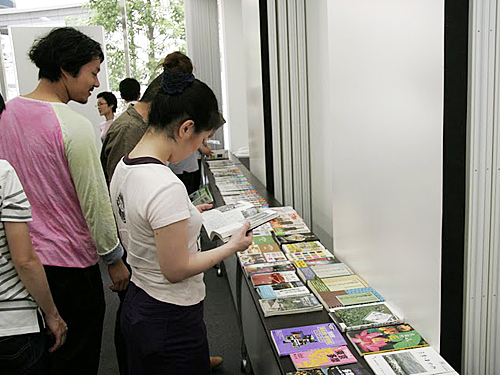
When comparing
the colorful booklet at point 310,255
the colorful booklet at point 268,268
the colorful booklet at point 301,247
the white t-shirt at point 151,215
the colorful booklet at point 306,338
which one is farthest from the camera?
the colorful booklet at point 301,247

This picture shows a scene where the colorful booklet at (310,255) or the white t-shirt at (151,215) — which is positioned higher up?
the white t-shirt at (151,215)

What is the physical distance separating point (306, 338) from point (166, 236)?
693 mm

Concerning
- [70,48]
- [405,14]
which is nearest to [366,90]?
[405,14]

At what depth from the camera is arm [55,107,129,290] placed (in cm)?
186

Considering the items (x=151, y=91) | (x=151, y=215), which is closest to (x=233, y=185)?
(x=151, y=91)

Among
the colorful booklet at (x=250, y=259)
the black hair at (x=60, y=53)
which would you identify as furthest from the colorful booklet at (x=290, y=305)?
the black hair at (x=60, y=53)

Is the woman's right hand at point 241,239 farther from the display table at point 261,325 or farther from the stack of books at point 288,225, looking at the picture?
the stack of books at point 288,225

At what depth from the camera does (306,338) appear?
6.02 ft

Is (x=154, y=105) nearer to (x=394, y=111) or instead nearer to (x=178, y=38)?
(x=394, y=111)

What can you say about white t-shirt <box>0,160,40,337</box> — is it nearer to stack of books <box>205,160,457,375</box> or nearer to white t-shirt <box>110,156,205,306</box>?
white t-shirt <box>110,156,205,306</box>

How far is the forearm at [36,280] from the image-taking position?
1.55 meters

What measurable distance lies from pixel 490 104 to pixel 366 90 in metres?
0.66

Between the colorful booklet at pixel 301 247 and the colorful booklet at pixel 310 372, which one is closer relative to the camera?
the colorful booklet at pixel 310 372

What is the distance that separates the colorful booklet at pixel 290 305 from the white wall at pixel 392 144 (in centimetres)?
26
